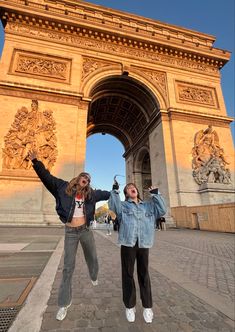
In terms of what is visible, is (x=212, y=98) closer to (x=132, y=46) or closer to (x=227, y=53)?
(x=227, y=53)

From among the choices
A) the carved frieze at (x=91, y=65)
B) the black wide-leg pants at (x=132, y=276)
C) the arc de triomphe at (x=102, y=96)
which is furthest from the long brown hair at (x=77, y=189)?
the carved frieze at (x=91, y=65)

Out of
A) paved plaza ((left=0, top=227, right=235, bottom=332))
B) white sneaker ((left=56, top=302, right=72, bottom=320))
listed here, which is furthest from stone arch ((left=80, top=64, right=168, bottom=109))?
white sneaker ((left=56, top=302, right=72, bottom=320))

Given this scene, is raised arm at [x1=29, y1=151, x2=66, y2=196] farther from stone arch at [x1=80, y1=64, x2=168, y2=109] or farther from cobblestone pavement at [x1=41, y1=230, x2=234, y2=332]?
stone arch at [x1=80, y1=64, x2=168, y2=109]

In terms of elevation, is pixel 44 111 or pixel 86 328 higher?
pixel 44 111

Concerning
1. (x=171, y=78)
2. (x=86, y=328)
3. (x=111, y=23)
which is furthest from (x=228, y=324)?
(x=111, y=23)

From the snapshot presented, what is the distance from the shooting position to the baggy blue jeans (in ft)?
6.84

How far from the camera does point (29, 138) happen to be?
12.7 m

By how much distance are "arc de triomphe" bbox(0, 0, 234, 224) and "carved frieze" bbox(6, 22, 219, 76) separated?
0.08 meters

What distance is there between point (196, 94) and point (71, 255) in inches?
762

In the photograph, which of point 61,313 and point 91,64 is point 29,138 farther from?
point 61,313

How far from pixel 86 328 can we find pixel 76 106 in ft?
46.8

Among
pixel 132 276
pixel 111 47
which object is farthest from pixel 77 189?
pixel 111 47

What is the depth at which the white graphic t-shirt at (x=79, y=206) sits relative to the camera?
7.49 feet

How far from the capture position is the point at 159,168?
16.7 meters
